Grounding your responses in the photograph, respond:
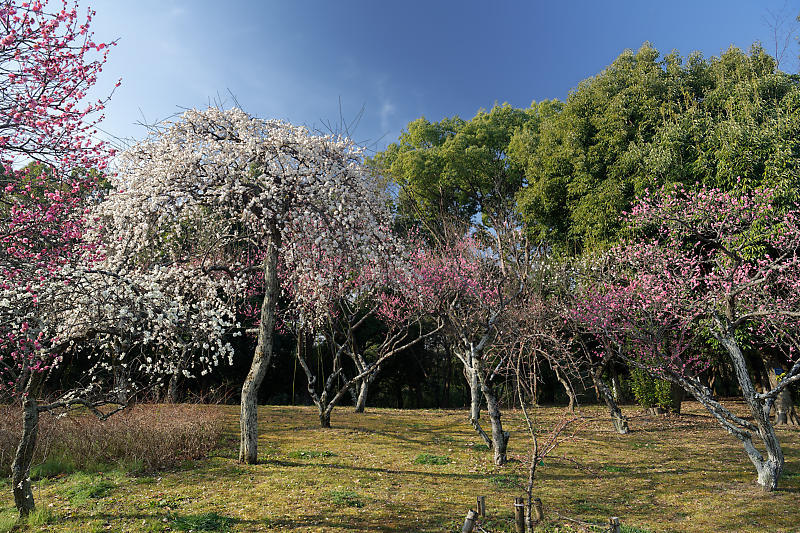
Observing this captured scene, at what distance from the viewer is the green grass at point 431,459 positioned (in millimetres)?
8930

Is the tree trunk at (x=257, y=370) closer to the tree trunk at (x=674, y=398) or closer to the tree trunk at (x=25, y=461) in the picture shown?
the tree trunk at (x=25, y=461)

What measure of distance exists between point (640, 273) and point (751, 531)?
749 centimetres

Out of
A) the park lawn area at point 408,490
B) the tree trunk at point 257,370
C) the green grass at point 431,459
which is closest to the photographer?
the park lawn area at point 408,490

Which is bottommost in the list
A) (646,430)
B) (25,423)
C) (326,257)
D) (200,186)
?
(646,430)

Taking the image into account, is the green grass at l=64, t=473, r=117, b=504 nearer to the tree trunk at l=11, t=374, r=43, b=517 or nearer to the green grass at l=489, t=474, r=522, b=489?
the tree trunk at l=11, t=374, r=43, b=517

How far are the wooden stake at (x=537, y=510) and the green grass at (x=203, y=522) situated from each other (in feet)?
12.5

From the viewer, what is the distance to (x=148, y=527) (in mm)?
5719

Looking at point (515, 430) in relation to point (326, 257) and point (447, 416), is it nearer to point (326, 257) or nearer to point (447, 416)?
point (447, 416)

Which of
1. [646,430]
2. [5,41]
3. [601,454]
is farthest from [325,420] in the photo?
[5,41]

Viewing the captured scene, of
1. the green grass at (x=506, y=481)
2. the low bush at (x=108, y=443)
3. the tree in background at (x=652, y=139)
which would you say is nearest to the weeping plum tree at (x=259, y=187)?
the low bush at (x=108, y=443)

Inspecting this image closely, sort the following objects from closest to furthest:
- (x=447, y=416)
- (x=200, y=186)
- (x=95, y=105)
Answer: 1. (x=95, y=105)
2. (x=200, y=186)
3. (x=447, y=416)

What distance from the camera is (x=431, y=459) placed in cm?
911

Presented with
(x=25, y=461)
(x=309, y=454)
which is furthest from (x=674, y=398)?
(x=25, y=461)

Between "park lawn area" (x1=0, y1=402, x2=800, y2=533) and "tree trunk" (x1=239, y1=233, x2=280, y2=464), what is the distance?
16.5 inches
